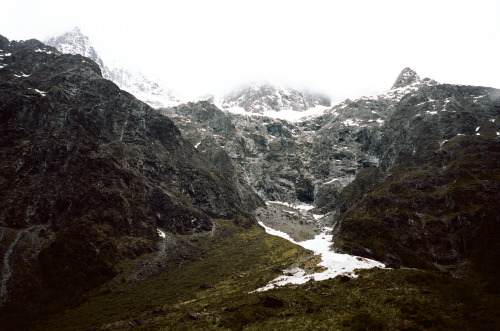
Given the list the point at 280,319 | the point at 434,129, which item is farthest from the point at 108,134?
the point at 434,129

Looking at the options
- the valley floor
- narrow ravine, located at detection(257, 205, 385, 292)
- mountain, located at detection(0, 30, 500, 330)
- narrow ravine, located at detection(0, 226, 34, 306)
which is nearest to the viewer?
the valley floor

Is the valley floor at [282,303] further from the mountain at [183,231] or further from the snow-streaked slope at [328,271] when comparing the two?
the snow-streaked slope at [328,271]

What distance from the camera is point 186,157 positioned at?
633 feet

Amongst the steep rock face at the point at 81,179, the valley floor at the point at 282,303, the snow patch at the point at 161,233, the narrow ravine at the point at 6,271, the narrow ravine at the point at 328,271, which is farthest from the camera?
the snow patch at the point at 161,233

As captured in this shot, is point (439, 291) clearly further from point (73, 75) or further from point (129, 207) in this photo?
point (73, 75)

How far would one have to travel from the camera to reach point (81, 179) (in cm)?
11125

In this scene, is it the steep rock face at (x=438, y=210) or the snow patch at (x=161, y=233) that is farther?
the snow patch at (x=161, y=233)

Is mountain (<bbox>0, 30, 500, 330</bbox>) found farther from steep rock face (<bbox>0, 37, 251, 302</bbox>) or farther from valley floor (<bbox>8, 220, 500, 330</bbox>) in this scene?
steep rock face (<bbox>0, 37, 251, 302</bbox>)

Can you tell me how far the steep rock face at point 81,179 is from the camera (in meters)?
79.3

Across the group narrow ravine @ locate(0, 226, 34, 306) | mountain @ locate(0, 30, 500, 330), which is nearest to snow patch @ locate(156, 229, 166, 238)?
mountain @ locate(0, 30, 500, 330)

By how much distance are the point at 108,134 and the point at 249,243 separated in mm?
99478

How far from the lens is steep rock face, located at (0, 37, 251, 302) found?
260ft

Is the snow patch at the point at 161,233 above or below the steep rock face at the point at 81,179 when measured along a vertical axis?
below

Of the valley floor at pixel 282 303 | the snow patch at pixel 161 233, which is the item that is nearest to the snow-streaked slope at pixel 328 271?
the valley floor at pixel 282 303
